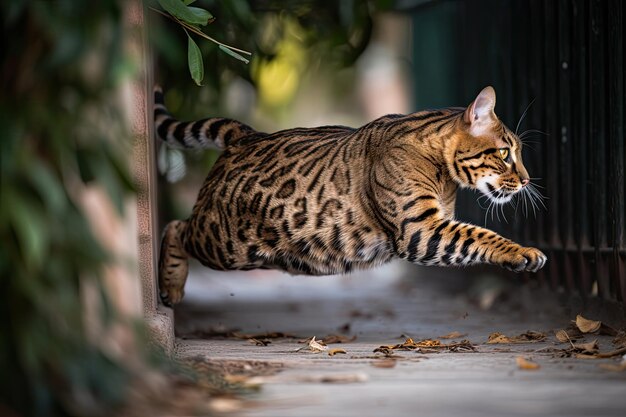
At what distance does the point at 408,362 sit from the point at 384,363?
178 millimetres

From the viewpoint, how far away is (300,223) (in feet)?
21.1

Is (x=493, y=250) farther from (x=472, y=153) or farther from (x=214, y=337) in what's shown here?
(x=214, y=337)

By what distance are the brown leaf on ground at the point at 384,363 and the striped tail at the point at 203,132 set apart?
8.85 ft

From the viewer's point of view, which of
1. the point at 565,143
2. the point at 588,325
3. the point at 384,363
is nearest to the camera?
the point at 384,363

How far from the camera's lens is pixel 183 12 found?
191 inches

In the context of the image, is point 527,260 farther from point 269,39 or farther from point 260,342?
point 269,39

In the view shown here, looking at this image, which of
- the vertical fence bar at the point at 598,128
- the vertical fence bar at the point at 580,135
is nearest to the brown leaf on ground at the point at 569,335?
the vertical fence bar at the point at 598,128

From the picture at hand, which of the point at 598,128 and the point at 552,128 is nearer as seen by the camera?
the point at 598,128

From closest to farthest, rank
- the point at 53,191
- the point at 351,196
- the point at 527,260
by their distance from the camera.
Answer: the point at 53,191 → the point at 527,260 → the point at 351,196

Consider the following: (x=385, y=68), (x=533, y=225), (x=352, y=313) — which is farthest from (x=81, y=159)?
(x=385, y=68)

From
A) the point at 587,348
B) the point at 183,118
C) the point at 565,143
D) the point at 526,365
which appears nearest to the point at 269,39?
the point at 183,118

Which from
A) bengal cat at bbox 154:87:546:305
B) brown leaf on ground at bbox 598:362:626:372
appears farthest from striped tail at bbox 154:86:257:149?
brown leaf on ground at bbox 598:362:626:372

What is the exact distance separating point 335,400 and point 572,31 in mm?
4102

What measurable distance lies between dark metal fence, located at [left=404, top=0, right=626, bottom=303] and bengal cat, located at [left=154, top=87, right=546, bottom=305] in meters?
→ 0.58
